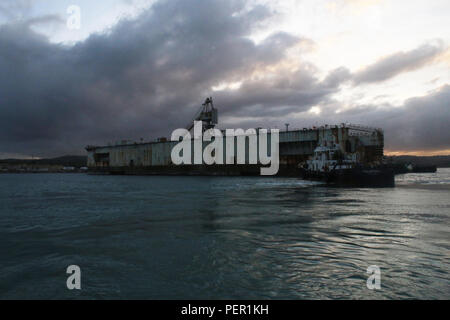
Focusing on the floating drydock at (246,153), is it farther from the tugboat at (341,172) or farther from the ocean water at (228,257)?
the ocean water at (228,257)

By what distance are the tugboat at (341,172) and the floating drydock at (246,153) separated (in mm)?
414

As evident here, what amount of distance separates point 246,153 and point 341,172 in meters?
33.4

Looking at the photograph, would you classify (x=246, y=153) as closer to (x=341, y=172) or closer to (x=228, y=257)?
(x=341, y=172)

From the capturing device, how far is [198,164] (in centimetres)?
8069

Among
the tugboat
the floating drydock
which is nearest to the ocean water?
the tugboat

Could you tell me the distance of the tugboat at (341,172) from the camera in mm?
39906

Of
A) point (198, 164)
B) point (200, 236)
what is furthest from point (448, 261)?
point (198, 164)

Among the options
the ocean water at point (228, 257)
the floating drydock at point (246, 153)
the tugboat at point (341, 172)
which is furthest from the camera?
the floating drydock at point (246, 153)

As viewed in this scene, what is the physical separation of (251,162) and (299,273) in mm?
66121

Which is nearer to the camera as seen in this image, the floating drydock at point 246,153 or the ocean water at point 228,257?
the ocean water at point 228,257

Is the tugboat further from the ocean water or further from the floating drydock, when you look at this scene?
the ocean water

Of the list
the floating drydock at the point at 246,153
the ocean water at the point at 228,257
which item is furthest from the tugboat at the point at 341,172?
the ocean water at the point at 228,257

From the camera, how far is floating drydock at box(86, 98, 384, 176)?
5975 cm

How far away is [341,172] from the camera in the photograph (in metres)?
40.8
